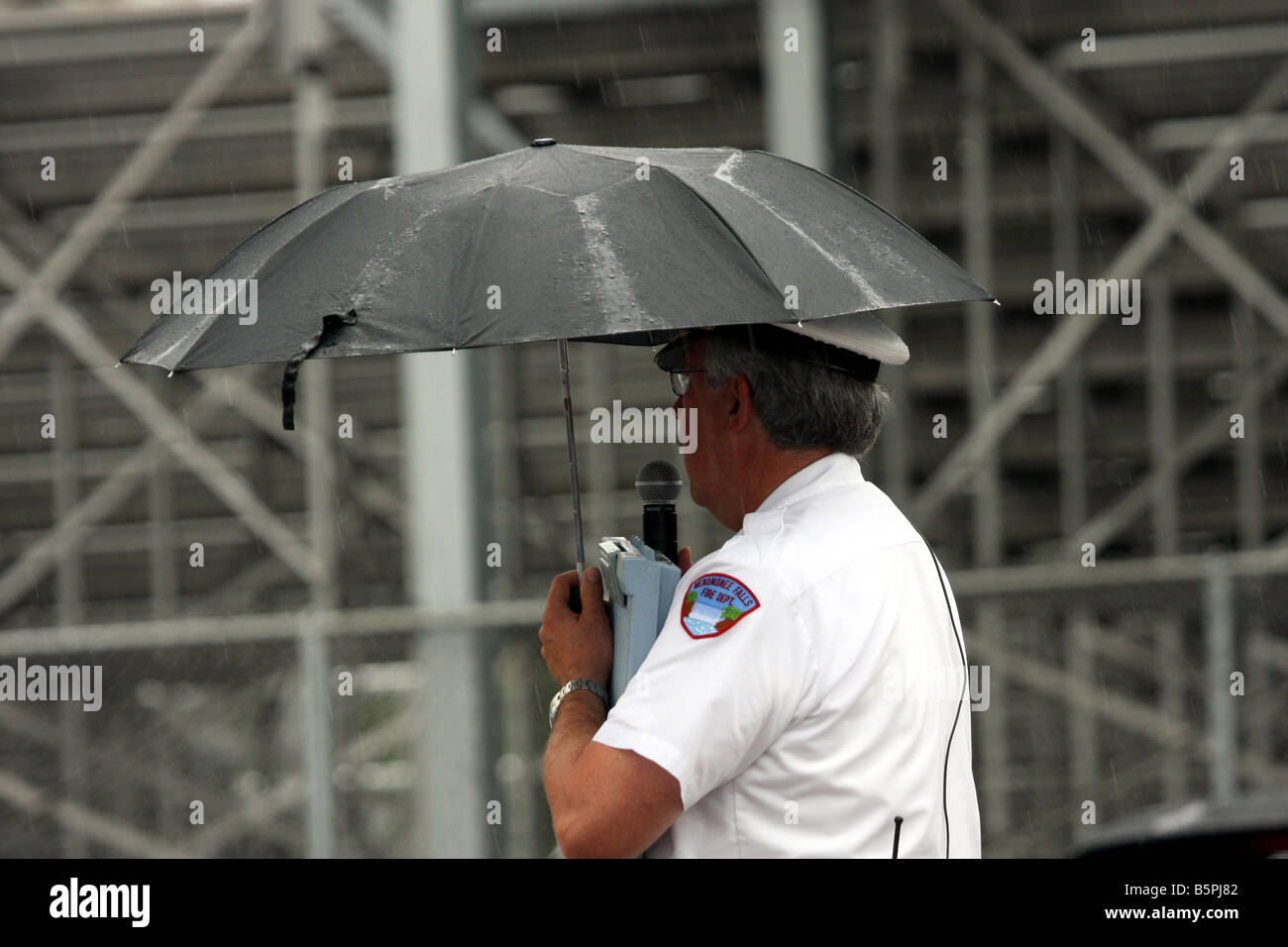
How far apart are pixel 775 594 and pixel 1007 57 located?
24.5 feet

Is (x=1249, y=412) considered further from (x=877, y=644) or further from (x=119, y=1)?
(x=877, y=644)

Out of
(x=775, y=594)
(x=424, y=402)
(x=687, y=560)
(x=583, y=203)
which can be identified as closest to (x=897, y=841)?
(x=775, y=594)

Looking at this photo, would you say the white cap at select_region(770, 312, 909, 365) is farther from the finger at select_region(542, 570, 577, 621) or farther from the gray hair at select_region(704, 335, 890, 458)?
the finger at select_region(542, 570, 577, 621)

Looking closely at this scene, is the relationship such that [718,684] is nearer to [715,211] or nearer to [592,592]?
[592,592]

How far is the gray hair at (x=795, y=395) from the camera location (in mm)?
2514

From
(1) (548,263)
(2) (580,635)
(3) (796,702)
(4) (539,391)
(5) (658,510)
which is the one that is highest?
(4) (539,391)

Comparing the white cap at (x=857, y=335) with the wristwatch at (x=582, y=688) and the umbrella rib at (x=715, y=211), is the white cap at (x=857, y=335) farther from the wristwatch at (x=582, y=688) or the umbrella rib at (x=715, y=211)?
the wristwatch at (x=582, y=688)

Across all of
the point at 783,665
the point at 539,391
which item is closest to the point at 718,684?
the point at 783,665

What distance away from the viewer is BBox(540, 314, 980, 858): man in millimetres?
2279

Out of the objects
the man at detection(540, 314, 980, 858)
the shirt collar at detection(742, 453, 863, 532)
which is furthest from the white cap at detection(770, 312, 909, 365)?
the shirt collar at detection(742, 453, 863, 532)

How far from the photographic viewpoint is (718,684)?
7.46 feet

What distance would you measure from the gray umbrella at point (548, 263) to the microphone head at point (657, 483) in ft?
0.36

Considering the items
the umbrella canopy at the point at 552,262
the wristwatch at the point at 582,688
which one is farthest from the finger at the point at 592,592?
the umbrella canopy at the point at 552,262

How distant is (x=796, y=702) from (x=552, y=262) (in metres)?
0.66
